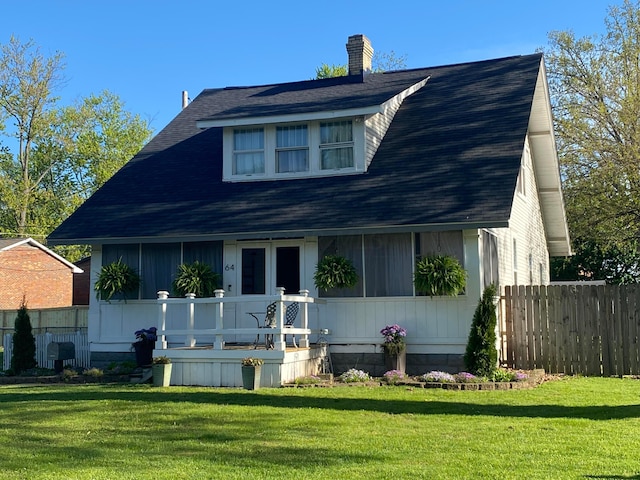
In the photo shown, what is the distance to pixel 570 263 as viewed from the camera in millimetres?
32750

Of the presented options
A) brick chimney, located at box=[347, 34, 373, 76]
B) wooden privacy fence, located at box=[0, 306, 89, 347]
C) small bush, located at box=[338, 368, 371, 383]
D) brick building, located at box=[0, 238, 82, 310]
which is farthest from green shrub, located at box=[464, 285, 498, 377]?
brick building, located at box=[0, 238, 82, 310]

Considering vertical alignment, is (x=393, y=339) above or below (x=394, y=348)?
above

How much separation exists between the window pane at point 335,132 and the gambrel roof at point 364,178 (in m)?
0.47

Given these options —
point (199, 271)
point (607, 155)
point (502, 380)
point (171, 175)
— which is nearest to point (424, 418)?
point (502, 380)

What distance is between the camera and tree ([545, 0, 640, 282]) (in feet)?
95.4

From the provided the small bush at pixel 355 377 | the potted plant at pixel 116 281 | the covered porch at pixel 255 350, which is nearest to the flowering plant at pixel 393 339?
the small bush at pixel 355 377

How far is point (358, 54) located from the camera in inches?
844

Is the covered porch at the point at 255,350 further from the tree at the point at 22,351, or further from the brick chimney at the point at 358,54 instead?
the brick chimney at the point at 358,54

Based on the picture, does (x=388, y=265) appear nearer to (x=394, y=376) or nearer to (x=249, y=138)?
(x=394, y=376)

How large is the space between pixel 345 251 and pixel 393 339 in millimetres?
2165

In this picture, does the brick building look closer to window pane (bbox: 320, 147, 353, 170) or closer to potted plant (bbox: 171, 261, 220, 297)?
potted plant (bbox: 171, 261, 220, 297)

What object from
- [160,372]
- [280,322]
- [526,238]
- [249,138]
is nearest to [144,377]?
[160,372]

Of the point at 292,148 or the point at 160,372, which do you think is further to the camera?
the point at 292,148

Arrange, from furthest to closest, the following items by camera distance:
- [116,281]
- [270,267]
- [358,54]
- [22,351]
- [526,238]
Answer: [358,54], [526,238], [22,351], [116,281], [270,267]
